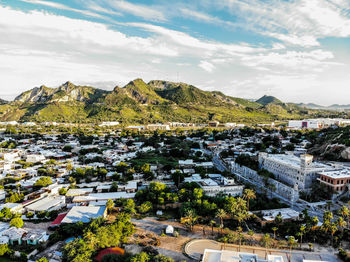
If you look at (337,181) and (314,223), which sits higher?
(337,181)

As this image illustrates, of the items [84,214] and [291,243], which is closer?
[291,243]

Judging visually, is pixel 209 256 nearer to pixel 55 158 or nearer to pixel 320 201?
pixel 320 201

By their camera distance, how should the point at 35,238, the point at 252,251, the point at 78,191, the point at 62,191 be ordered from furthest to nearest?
the point at 78,191, the point at 62,191, the point at 35,238, the point at 252,251

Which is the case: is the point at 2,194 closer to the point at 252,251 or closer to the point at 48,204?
the point at 48,204

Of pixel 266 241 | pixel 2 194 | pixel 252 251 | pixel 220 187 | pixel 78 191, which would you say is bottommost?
pixel 2 194

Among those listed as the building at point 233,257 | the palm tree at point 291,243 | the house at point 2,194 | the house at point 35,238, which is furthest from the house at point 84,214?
the palm tree at point 291,243

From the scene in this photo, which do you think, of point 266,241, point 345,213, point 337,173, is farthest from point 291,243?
point 337,173

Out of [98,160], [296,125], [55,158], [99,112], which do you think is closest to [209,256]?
[98,160]

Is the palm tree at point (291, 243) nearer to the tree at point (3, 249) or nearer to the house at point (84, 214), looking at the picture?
the house at point (84, 214)
